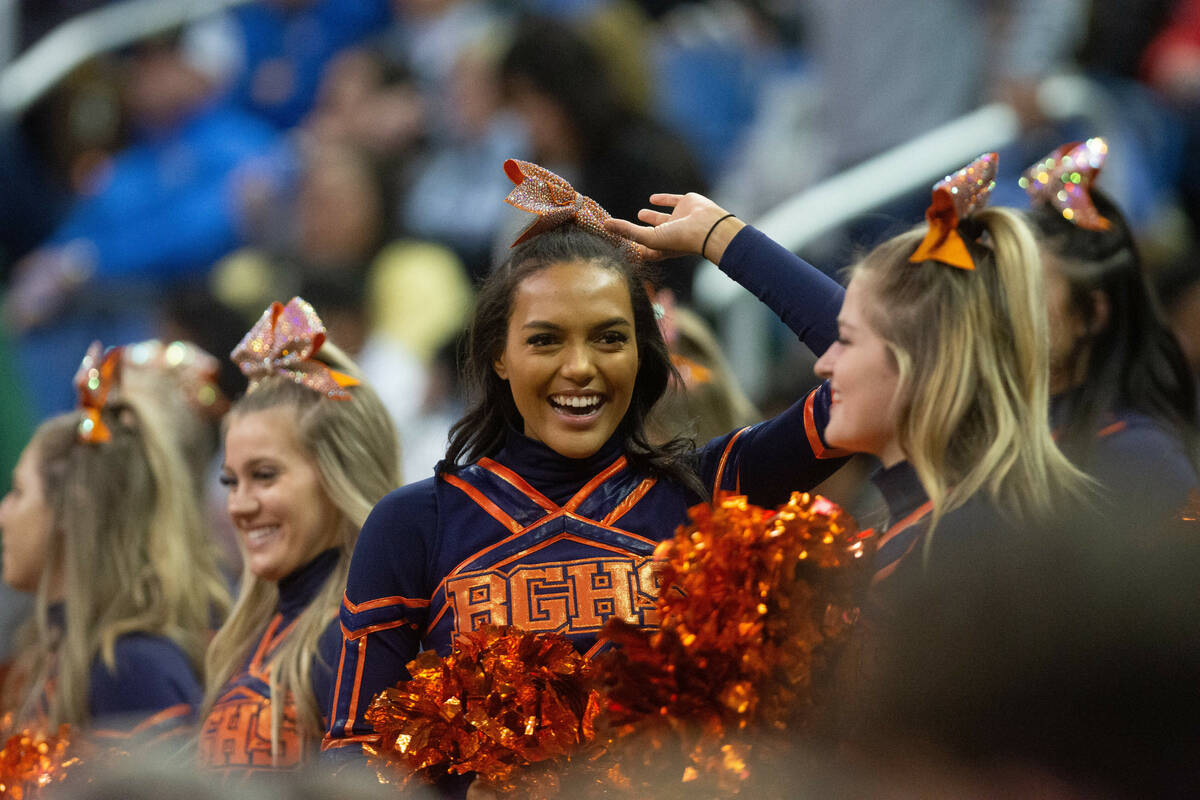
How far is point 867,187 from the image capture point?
20.7 feet

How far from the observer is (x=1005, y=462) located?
2631 millimetres

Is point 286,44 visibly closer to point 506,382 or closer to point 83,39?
point 83,39

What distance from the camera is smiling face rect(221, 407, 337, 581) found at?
374cm

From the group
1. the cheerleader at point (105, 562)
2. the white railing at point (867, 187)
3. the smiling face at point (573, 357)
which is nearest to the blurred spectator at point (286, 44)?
the white railing at point (867, 187)

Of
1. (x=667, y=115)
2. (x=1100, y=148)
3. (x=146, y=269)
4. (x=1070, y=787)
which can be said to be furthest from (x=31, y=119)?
(x=1070, y=787)

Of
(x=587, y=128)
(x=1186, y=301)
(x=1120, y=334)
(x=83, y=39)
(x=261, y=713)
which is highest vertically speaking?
(x=83, y=39)

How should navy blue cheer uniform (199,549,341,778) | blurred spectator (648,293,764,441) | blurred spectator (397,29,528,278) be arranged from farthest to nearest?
blurred spectator (397,29,528,278)
blurred spectator (648,293,764,441)
navy blue cheer uniform (199,549,341,778)

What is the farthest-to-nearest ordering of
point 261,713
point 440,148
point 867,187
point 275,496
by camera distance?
point 440,148 < point 867,187 < point 275,496 < point 261,713

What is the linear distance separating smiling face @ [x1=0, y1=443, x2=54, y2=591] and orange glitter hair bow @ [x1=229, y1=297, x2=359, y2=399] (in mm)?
995

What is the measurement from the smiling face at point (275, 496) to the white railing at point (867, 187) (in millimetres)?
2766

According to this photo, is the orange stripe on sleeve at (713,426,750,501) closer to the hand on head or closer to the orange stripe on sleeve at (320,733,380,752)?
the hand on head

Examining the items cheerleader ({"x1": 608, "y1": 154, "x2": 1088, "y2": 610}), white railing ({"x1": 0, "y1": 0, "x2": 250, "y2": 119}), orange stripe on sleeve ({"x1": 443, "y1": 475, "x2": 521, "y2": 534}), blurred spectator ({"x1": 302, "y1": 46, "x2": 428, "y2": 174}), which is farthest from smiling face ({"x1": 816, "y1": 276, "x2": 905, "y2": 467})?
white railing ({"x1": 0, "y1": 0, "x2": 250, "y2": 119})

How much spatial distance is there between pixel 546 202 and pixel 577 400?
0.43 metres

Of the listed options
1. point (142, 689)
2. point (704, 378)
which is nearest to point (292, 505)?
point (142, 689)
